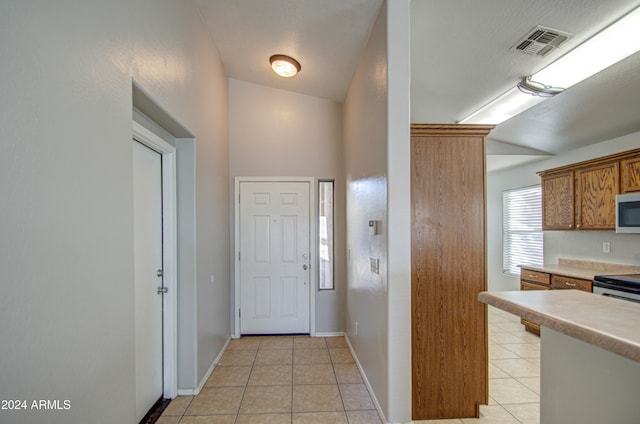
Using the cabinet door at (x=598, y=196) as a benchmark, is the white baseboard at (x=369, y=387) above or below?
below

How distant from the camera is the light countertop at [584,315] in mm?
765

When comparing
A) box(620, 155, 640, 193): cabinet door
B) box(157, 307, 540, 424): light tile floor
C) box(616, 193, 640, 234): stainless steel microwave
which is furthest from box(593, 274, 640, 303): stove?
box(157, 307, 540, 424): light tile floor

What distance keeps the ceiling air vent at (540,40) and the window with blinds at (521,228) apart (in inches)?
121

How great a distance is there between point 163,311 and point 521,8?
11.4ft

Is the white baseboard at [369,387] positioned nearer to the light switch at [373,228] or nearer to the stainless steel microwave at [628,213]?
the light switch at [373,228]

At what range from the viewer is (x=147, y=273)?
2.02 m

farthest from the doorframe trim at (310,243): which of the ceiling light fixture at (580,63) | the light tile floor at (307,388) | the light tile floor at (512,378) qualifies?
the ceiling light fixture at (580,63)

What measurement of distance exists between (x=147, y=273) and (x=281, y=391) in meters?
1.54

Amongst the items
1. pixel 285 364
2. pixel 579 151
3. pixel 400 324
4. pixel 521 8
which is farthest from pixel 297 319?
pixel 579 151

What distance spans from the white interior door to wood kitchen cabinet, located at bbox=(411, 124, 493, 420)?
1.98 meters

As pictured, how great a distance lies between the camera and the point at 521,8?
177 centimetres

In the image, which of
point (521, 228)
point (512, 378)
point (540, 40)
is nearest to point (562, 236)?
point (521, 228)

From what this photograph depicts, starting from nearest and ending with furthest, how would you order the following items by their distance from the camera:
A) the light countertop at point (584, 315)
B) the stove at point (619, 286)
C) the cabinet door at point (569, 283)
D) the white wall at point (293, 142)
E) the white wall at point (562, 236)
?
the light countertop at point (584, 315)
the stove at point (619, 286)
the cabinet door at point (569, 283)
the white wall at point (562, 236)
the white wall at point (293, 142)

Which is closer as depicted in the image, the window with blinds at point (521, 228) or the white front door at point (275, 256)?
the white front door at point (275, 256)
